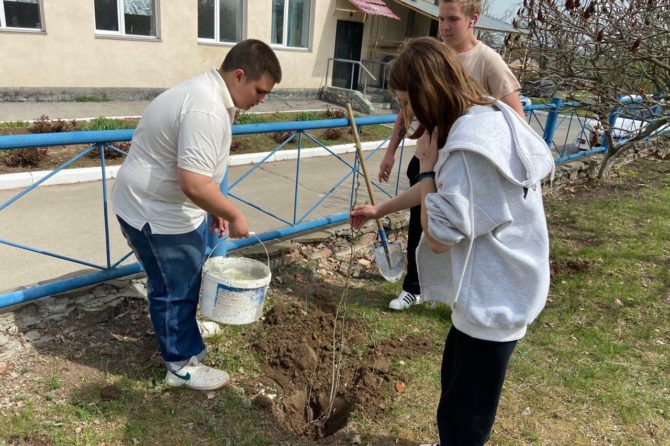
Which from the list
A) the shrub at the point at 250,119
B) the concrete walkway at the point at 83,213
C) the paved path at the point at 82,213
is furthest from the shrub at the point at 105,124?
the shrub at the point at 250,119

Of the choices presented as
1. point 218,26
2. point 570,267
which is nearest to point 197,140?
point 570,267

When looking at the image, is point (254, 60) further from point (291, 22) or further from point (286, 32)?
point (291, 22)

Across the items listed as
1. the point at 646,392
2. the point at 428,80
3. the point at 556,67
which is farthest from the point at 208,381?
the point at 556,67

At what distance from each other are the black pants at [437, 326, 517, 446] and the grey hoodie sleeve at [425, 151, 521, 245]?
0.41 meters

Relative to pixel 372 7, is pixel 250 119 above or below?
below

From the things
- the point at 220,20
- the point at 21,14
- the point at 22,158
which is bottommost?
the point at 22,158

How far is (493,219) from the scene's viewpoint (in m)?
1.46

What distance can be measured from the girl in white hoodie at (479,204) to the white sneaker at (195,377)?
4.14ft

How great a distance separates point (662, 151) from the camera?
29.0 feet

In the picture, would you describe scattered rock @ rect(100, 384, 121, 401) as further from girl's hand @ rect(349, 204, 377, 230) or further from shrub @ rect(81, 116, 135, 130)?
shrub @ rect(81, 116, 135, 130)

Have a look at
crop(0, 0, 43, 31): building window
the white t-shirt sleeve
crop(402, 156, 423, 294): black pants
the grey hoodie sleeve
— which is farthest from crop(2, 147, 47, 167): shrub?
the grey hoodie sleeve

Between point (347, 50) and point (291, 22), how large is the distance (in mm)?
2814

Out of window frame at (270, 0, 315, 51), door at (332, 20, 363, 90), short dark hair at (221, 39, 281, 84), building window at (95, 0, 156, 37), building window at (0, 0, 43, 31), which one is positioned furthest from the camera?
door at (332, 20, 363, 90)

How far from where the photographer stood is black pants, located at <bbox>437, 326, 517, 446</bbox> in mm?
1657
